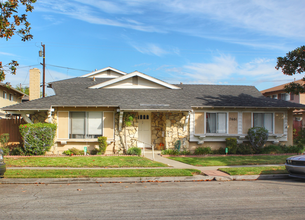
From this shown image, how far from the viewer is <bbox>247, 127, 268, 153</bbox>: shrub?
16.2 metres

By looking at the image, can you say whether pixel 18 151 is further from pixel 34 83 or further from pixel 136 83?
pixel 136 83

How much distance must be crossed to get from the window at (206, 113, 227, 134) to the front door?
381 centimetres

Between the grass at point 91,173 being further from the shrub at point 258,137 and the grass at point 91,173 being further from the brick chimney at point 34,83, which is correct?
the brick chimney at point 34,83

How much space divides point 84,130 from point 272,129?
12121mm

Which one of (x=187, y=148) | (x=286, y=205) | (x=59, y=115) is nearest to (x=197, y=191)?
(x=286, y=205)

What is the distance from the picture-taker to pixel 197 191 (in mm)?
7980

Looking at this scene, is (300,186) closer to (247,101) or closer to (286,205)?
(286,205)

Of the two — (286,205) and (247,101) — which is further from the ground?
(247,101)

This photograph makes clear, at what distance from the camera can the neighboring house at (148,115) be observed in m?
15.6

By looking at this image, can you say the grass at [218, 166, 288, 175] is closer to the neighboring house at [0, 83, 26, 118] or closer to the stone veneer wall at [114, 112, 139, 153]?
the stone veneer wall at [114, 112, 139, 153]

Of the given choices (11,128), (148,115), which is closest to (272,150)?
(148,115)

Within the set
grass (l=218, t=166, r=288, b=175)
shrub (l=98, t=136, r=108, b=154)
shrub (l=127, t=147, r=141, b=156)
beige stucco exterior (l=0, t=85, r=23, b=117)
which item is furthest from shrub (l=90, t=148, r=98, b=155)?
beige stucco exterior (l=0, t=85, r=23, b=117)

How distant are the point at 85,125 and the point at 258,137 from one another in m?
10.6

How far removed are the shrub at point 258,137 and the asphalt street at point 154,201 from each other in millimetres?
7143
